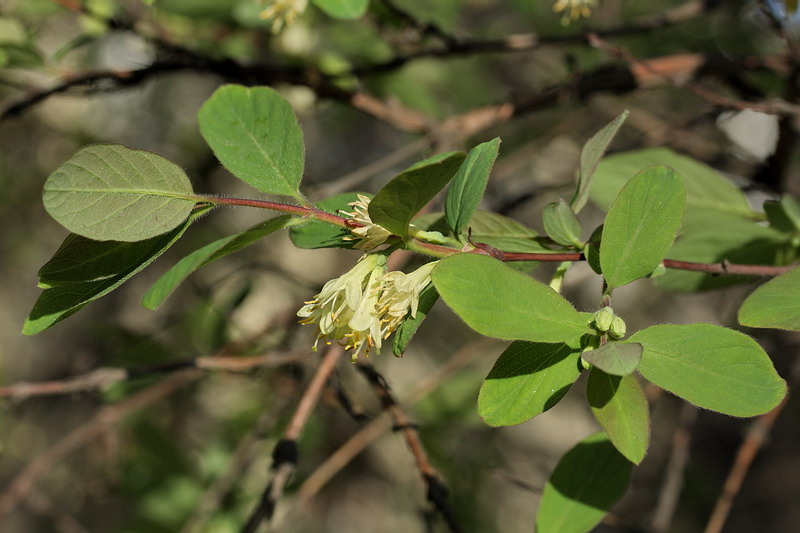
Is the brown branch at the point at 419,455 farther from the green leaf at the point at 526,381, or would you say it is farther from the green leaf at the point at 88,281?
the green leaf at the point at 88,281

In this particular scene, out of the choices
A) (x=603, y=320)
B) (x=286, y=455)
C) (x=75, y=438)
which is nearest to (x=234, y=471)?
(x=75, y=438)

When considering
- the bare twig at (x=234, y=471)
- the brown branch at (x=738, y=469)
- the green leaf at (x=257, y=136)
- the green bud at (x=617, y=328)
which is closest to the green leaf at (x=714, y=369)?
the green bud at (x=617, y=328)

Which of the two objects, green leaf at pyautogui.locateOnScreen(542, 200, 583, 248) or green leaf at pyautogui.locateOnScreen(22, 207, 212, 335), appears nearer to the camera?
green leaf at pyautogui.locateOnScreen(22, 207, 212, 335)

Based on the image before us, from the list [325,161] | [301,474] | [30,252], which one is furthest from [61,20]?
[301,474]

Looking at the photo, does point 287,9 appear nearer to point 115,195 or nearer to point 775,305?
point 115,195

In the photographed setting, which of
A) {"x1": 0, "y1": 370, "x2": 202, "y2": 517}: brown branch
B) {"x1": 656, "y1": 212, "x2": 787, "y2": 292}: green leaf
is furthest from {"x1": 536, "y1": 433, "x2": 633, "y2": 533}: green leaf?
{"x1": 0, "y1": 370, "x2": 202, "y2": 517}: brown branch

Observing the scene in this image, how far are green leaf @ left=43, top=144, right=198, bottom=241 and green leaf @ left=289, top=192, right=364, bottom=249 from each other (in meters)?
0.15

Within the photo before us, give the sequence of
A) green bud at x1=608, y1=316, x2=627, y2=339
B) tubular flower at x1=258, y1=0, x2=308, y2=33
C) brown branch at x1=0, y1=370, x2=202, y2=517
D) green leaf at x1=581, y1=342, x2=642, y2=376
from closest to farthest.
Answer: green leaf at x1=581, y1=342, x2=642, y2=376, green bud at x1=608, y1=316, x2=627, y2=339, tubular flower at x1=258, y1=0, x2=308, y2=33, brown branch at x1=0, y1=370, x2=202, y2=517

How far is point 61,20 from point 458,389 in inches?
88.1

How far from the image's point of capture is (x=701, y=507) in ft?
8.83

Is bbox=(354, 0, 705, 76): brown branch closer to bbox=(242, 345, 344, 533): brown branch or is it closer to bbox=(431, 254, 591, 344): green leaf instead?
bbox=(242, 345, 344, 533): brown branch

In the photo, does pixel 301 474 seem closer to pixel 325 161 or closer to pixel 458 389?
pixel 458 389

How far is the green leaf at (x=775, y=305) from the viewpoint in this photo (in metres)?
0.65

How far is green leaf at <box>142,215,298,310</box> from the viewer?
1.99 ft
